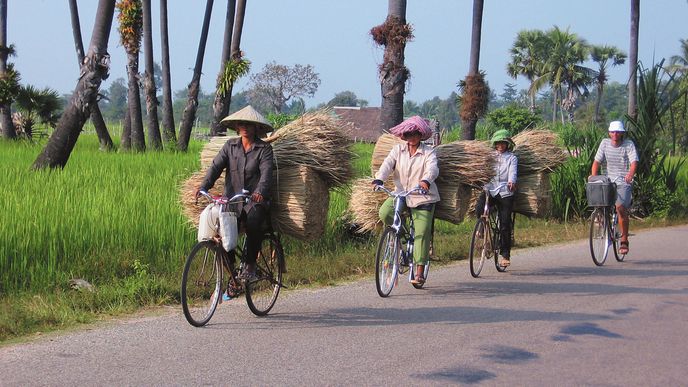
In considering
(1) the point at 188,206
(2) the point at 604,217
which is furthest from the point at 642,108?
(1) the point at 188,206

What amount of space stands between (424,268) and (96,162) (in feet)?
34.7

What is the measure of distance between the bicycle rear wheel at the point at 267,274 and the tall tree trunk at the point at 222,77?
16626 millimetres

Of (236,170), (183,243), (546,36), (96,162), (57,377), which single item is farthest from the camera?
(546,36)

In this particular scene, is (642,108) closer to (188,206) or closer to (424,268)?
(424,268)

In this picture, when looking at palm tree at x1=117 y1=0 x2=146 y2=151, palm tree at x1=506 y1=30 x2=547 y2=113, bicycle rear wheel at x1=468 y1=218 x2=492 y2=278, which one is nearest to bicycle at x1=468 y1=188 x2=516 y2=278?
bicycle rear wheel at x1=468 y1=218 x2=492 y2=278

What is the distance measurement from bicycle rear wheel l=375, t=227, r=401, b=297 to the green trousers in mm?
225

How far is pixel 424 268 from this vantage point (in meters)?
9.05

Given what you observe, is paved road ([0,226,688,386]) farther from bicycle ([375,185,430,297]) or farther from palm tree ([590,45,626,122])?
palm tree ([590,45,626,122])

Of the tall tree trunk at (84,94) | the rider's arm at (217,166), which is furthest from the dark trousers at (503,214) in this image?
the tall tree trunk at (84,94)

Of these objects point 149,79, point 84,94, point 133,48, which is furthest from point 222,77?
point 84,94

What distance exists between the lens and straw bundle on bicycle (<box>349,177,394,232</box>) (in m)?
10.4

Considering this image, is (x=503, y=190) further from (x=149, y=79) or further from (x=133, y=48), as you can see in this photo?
(x=149, y=79)

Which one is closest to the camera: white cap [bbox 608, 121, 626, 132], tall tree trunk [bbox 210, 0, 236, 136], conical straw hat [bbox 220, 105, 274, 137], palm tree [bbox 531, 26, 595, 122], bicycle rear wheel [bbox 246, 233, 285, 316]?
conical straw hat [bbox 220, 105, 274, 137]

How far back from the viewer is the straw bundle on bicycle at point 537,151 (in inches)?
476
